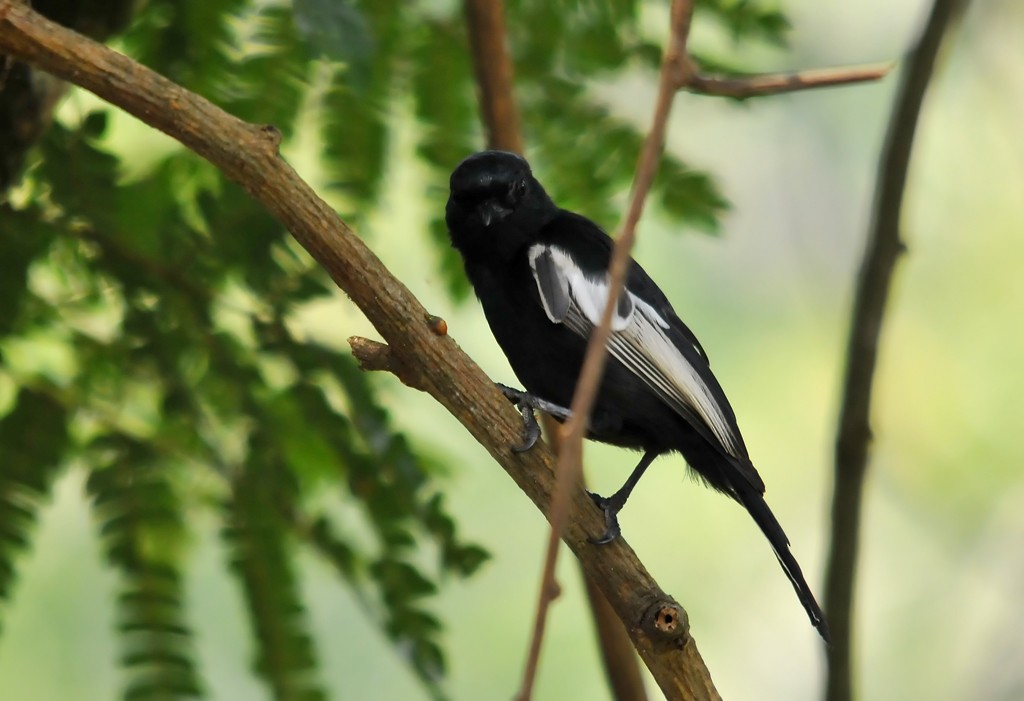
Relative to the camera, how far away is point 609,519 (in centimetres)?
277

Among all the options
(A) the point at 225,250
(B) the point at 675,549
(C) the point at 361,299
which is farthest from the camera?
(B) the point at 675,549

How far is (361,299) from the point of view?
7.73 ft

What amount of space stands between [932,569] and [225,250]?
5.69 metres

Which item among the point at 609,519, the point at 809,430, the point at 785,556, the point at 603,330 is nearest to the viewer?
the point at 603,330

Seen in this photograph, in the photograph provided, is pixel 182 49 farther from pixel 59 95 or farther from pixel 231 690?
pixel 231 690

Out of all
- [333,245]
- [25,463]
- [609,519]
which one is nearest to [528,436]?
[609,519]

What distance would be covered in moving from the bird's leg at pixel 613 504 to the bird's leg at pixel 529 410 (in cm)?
23

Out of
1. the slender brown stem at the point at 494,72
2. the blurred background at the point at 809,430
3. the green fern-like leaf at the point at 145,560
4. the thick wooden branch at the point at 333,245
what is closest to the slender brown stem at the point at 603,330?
the thick wooden branch at the point at 333,245

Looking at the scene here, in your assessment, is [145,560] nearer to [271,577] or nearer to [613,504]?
[271,577]

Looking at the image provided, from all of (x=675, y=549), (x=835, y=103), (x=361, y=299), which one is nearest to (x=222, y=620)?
(x=675, y=549)

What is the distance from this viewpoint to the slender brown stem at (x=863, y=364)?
3.08 metres

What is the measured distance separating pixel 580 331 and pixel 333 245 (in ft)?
3.42

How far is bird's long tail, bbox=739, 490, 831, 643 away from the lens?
2963 millimetres

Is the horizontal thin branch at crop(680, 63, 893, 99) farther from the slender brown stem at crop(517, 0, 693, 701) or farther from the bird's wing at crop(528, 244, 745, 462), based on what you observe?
the bird's wing at crop(528, 244, 745, 462)
